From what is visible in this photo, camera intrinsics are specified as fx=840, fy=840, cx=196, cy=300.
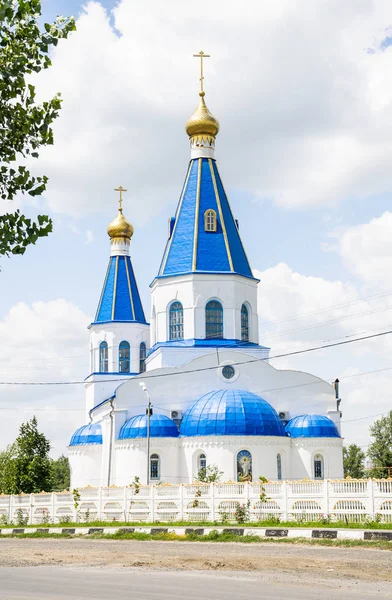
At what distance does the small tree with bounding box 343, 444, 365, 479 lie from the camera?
50.3m

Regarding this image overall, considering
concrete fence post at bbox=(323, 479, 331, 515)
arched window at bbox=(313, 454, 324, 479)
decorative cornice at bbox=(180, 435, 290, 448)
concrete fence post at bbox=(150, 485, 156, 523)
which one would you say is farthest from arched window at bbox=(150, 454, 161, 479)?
concrete fence post at bbox=(323, 479, 331, 515)

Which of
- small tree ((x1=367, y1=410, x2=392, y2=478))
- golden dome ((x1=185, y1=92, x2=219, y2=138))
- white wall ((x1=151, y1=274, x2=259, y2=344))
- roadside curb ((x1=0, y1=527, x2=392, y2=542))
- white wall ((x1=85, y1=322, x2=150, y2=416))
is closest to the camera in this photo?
roadside curb ((x1=0, y1=527, x2=392, y2=542))

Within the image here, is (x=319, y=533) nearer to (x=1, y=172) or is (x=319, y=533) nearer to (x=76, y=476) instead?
(x=1, y=172)

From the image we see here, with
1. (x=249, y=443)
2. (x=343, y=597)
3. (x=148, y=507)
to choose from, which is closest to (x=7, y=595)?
(x=343, y=597)

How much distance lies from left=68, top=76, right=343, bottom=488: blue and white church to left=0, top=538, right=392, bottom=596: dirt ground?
13137 millimetres

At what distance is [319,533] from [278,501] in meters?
3.10

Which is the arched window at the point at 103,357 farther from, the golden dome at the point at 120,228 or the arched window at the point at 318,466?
the arched window at the point at 318,466

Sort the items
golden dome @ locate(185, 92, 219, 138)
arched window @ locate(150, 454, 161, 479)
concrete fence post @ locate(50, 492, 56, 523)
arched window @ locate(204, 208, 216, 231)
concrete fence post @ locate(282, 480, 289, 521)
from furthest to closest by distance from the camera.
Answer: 1. golden dome @ locate(185, 92, 219, 138)
2. arched window @ locate(204, 208, 216, 231)
3. arched window @ locate(150, 454, 161, 479)
4. concrete fence post @ locate(50, 492, 56, 523)
5. concrete fence post @ locate(282, 480, 289, 521)

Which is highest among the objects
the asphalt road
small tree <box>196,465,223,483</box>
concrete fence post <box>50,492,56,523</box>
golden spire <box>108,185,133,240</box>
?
golden spire <box>108,185,133,240</box>

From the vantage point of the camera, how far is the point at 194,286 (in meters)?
31.3

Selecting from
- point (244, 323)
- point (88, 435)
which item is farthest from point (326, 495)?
point (88, 435)

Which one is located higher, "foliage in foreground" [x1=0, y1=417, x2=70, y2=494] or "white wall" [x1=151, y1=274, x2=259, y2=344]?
"white wall" [x1=151, y1=274, x2=259, y2=344]

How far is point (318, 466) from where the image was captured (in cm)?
2936

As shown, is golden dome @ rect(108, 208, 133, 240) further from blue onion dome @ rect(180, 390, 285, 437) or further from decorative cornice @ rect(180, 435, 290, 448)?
decorative cornice @ rect(180, 435, 290, 448)
